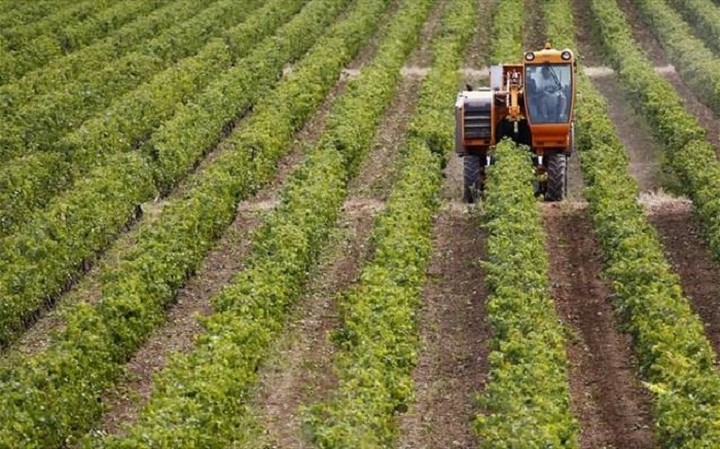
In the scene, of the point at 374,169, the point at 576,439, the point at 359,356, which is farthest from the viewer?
the point at 374,169

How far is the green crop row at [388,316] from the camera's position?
50.4 feet

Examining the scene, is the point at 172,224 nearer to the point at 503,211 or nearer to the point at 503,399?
the point at 503,211

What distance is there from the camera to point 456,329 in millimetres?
19719

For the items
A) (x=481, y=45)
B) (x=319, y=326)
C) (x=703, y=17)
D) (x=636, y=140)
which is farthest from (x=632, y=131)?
(x=319, y=326)

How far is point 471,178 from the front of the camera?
26.2 meters

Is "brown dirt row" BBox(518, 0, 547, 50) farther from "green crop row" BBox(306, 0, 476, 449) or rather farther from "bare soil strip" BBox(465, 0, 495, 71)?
"green crop row" BBox(306, 0, 476, 449)

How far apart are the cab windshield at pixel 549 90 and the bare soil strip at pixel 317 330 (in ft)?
12.0

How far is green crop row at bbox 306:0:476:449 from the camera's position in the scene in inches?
605

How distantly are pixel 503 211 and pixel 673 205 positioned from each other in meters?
4.44

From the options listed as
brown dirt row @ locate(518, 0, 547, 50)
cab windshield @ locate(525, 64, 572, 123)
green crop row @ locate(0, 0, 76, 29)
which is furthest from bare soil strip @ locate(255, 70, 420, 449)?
green crop row @ locate(0, 0, 76, 29)

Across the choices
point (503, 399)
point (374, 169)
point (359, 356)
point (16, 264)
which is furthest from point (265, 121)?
point (503, 399)

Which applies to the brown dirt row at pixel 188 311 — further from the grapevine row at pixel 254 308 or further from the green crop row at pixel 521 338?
the green crop row at pixel 521 338

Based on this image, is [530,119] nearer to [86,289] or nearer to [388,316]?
[388,316]

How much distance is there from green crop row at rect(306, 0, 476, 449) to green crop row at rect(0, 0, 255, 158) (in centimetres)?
886
